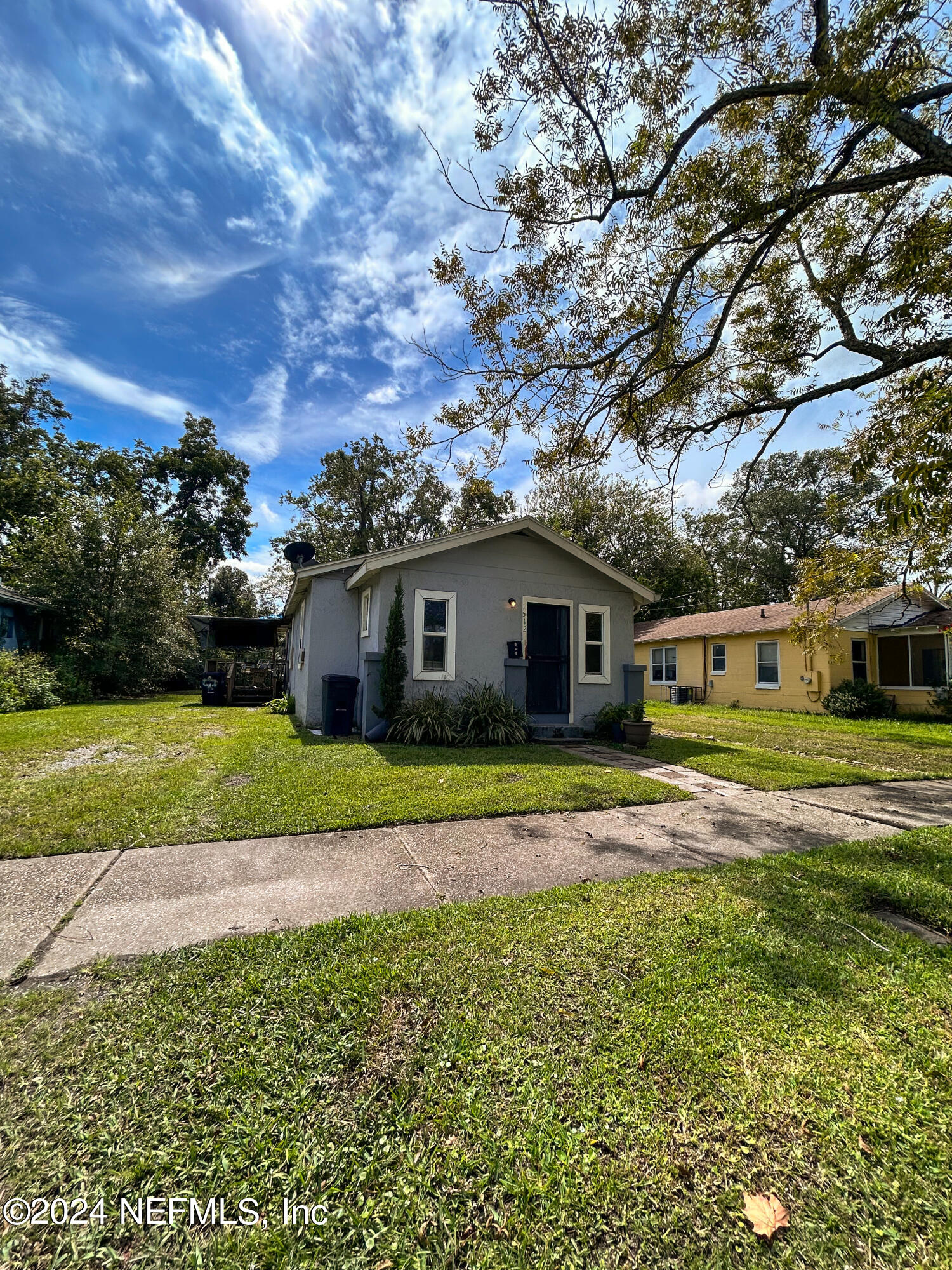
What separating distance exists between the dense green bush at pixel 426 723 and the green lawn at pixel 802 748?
3.38 m

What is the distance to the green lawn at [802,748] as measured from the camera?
22.2 feet

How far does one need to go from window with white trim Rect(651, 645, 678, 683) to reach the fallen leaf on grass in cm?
2071

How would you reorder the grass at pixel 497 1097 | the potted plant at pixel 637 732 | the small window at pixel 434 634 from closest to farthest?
1. the grass at pixel 497 1097
2. the potted plant at pixel 637 732
3. the small window at pixel 434 634

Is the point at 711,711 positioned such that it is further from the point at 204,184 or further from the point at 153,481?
the point at 153,481

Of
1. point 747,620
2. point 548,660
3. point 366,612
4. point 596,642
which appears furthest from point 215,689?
point 747,620

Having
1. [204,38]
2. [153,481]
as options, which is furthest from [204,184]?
[153,481]

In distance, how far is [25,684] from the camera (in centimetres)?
1241

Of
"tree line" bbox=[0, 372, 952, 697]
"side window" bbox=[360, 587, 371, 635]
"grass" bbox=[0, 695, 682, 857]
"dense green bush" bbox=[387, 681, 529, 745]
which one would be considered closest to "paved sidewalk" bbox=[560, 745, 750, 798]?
"grass" bbox=[0, 695, 682, 857]

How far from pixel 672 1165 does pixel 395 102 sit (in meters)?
8.78

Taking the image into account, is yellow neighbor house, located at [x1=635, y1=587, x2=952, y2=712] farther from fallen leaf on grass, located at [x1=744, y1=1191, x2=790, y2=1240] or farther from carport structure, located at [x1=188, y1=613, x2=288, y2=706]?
fallen leaf on grass, located at [x1=744, y1=1191, x2=790, y2=1240]

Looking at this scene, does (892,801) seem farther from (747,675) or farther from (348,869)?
(747,675)

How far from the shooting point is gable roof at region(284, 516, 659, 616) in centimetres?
861

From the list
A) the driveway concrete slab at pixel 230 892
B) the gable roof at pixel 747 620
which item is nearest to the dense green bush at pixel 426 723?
the driveway concrete slab at pixel 230 892

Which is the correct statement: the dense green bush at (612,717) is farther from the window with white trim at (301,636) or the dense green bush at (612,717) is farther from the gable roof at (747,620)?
the window with white trim at (301,636)
